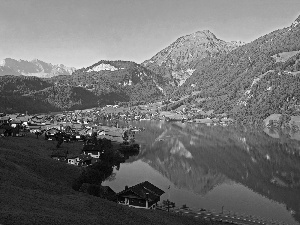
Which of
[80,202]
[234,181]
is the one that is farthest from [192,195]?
[80,202]

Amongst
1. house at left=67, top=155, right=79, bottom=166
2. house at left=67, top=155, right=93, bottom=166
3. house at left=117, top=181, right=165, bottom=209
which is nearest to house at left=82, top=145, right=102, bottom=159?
house at left=67, top=155, right=93, bottom=166

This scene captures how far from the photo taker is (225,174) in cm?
10131

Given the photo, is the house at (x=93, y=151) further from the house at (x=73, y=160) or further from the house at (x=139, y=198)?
A: the house at (x=139, y=198)

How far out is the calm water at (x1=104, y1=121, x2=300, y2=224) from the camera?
70500mm

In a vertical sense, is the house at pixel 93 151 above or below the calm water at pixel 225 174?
above

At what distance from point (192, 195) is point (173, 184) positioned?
11.8 m

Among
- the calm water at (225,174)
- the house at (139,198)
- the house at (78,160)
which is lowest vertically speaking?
the calm water at (225,174)

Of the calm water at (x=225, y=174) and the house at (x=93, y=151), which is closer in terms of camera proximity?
the calm water at (x=225, y=174)

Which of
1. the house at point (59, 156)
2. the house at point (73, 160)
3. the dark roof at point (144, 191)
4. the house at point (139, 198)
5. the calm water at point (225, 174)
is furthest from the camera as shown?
the house at point (59, 156)

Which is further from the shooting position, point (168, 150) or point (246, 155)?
point (168, 150)

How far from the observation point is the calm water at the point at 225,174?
70500 mm

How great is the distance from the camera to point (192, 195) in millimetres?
76125

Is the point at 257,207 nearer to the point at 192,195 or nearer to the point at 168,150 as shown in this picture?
the point at 192,195

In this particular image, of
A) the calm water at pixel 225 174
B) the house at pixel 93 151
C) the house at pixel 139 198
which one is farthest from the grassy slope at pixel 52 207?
the house at pixel 93 151
